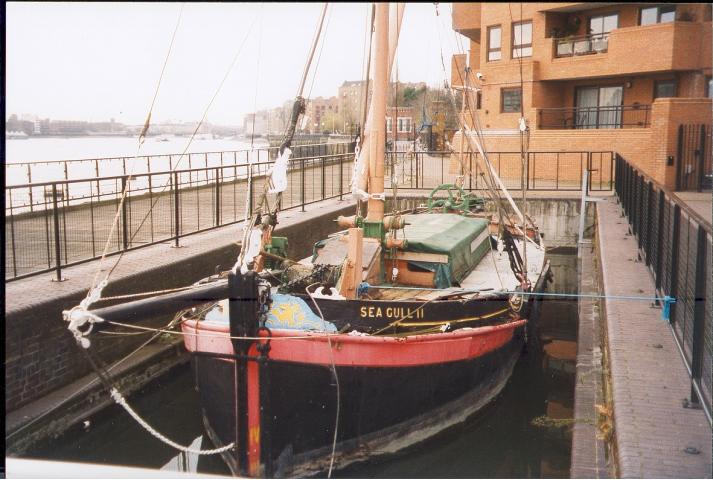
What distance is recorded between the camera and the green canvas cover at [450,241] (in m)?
8.15

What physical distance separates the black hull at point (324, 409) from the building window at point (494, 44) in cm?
2287

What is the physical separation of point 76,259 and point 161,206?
5.30 m

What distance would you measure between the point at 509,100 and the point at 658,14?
19.3 feet

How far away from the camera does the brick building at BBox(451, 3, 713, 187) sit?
2348 centimetres

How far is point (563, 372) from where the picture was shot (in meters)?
10.1

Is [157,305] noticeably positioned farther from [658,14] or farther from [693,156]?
[658,14]

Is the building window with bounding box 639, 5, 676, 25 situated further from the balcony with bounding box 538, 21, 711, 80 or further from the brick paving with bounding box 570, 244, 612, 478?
the brick paving with bounding box 570, 244, 612, 478

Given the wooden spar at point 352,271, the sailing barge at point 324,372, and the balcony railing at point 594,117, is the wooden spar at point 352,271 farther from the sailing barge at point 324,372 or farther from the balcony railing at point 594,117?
the balcony railing at point 594,117

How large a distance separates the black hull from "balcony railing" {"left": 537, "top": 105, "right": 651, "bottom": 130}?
20.1 meters

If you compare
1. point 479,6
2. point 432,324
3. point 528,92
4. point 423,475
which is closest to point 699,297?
point 432,324

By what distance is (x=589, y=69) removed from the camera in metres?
25.5

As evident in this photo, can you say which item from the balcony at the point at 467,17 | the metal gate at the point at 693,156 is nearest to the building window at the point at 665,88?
the metal gate at the point at 693,156

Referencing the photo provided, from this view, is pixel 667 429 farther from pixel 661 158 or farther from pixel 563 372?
pixel 661 158

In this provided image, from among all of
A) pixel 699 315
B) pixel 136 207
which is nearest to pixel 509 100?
pixel 136 207
